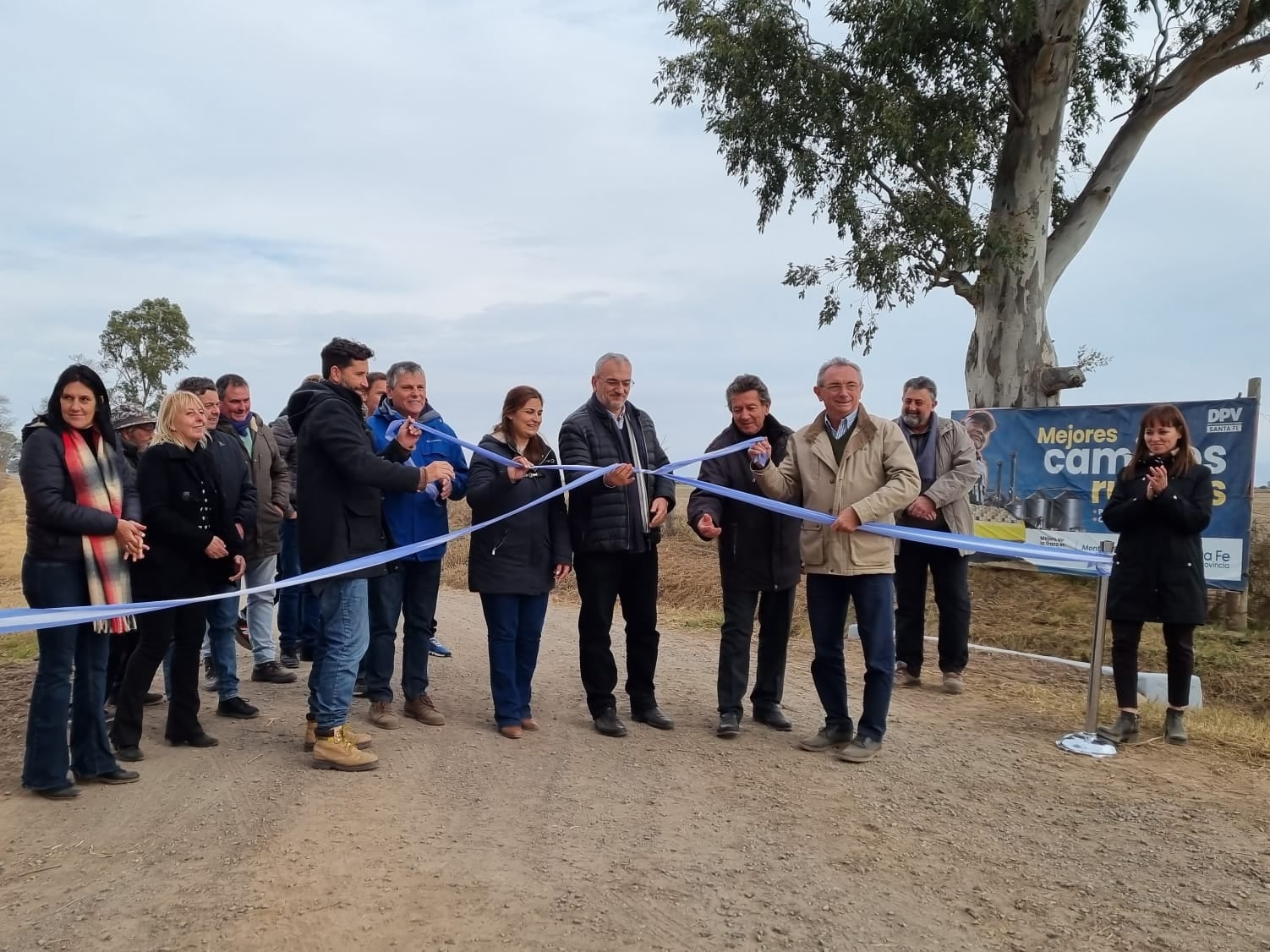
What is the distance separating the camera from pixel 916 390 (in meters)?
7.53

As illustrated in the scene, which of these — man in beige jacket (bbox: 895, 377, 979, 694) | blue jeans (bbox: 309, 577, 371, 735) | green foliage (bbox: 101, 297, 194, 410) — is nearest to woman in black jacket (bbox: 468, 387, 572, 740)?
blue jeans (bbox: 309, 577, 371, 735)

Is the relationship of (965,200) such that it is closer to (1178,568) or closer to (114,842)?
(1178,568)

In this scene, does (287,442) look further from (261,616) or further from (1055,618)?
(1055,618)

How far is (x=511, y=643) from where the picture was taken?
19.6ft

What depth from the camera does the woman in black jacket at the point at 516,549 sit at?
5.92m

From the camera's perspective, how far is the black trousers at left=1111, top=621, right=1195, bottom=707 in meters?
6.09

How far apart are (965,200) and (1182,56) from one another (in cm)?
439

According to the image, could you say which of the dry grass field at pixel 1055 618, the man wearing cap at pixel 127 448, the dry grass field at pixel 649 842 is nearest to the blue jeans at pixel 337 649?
the dry grass field at pixel 649 842

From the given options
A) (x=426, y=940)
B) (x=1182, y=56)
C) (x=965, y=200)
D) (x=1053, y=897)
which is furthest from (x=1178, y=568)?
(x=1182, y=56)

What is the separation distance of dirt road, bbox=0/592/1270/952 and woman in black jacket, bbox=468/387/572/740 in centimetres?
40

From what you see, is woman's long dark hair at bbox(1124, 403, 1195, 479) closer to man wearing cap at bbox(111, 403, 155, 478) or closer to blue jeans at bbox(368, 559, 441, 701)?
blue jeans at bbox(368, 559, 441, 701)

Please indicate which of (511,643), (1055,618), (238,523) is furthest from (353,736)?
(1055,618)

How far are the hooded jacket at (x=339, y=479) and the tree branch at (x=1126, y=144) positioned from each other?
1429cm

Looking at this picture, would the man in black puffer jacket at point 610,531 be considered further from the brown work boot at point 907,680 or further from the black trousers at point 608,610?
the brown work boot at point 907,680
